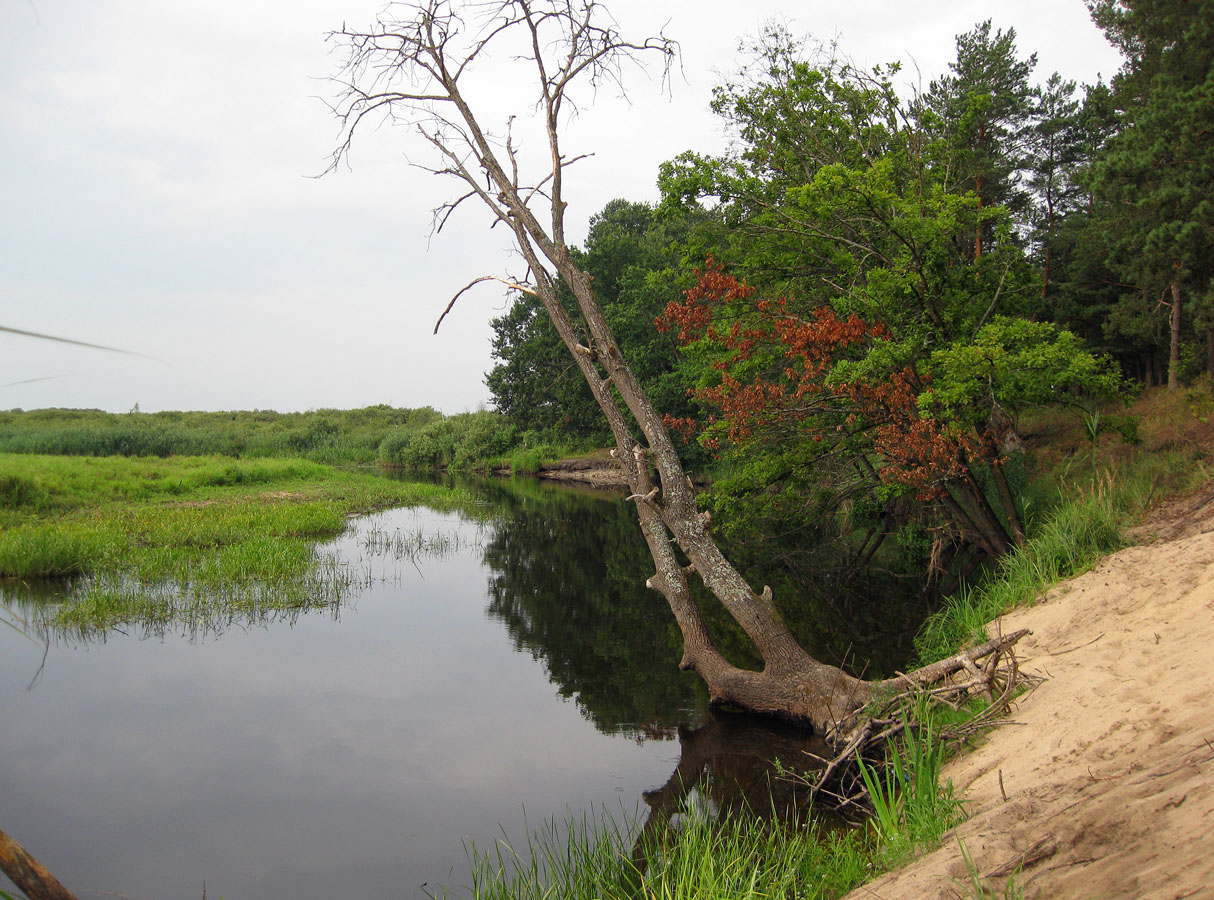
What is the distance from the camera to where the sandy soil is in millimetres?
3117

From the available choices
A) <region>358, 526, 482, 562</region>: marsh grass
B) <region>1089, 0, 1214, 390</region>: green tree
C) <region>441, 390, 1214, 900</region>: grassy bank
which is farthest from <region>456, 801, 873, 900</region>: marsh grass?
<region>1089, 0, 1214, 390</region>: green tree

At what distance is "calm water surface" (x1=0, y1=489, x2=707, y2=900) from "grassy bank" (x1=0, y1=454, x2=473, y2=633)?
95 cm

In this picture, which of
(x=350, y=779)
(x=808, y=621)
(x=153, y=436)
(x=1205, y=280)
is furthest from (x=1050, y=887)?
(x=153, y=436)

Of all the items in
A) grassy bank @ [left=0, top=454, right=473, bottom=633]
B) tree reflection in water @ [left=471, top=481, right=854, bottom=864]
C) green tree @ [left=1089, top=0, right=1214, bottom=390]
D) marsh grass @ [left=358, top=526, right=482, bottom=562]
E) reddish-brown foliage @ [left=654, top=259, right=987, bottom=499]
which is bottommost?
tree reflection in water @ [left=471, top=481, right=854, bottom=864]

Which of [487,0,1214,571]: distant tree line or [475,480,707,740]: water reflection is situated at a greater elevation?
[487,0,1214,571]: distant tree line

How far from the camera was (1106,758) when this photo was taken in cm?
439

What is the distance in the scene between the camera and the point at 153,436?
115ft

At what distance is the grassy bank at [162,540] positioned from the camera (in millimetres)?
12586

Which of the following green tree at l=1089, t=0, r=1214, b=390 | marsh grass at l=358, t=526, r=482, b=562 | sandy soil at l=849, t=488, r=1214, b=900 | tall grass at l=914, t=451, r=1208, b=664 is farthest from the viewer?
marsh grass at l=358, t=526, r=482, b=562

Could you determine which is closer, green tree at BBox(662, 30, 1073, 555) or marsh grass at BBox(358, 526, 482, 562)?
green tree at BBox(662, 30, 1073, 555)

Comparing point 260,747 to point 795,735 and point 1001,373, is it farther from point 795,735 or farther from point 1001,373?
point 1001,373

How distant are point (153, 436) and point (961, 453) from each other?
34.5 meters

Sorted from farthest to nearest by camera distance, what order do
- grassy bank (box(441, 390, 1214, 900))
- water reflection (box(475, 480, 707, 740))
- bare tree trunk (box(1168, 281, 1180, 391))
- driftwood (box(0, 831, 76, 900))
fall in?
bare tree trunk (box(1168, 281, 1180, 391)) → water reflection (box(475, 480, 707, 740)) → grassy bank (box(441, 390, 1214, 900)) → driftwood (box(0, 831, 76, 900))

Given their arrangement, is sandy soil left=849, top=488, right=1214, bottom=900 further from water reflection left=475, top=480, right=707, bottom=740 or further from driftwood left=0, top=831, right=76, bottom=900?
water reflection left=475, top=480, right=707, bottom=740
